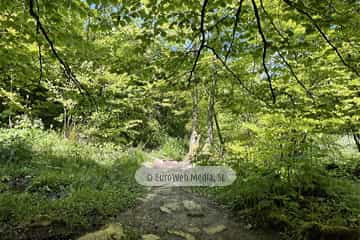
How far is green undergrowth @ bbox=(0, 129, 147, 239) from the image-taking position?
8.73ft

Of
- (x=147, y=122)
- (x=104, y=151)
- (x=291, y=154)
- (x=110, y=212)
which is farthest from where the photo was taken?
(x=147, y=122)

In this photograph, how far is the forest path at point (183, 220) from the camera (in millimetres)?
2816

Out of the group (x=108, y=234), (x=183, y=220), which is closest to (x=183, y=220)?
(x=183, y=220)

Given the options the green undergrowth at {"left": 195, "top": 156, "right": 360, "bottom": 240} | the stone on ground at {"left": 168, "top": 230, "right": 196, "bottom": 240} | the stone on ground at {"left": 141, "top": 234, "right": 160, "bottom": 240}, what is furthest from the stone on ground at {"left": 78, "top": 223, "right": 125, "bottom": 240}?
the green undergrowth at {"left": 195, "top": 156, "right": 360, "bottom": 240}

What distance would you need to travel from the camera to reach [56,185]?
3.91 m

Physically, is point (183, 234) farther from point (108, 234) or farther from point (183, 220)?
point (108, 234)

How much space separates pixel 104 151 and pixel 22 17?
15.6 ft

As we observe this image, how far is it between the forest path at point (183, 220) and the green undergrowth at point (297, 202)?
21cm

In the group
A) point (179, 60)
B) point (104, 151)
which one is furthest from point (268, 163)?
point (104, 151)

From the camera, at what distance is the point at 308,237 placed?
2562mm

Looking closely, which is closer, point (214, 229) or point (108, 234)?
point (108, 234)

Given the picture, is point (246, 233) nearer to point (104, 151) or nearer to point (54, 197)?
point (54, 197)

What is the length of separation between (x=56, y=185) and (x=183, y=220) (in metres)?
2.06

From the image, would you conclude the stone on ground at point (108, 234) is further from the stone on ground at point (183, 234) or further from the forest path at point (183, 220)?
the stone on ground at point (183, 234)
